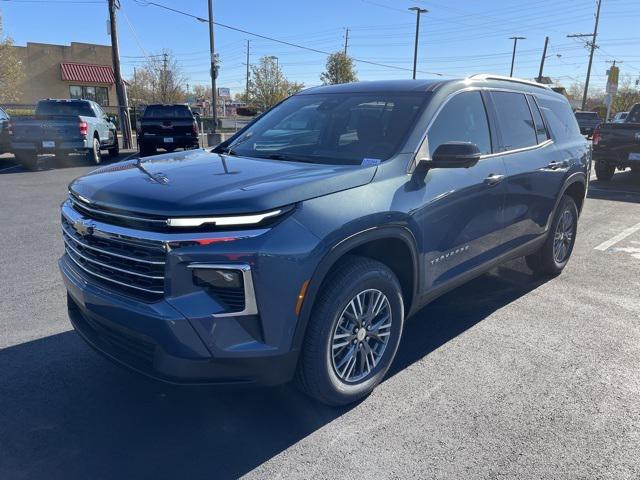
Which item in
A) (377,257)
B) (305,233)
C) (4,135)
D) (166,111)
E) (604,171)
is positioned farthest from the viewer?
(166,111)

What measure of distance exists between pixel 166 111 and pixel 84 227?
15.6 m

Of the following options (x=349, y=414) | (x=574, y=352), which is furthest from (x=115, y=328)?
(x=574, y=352)

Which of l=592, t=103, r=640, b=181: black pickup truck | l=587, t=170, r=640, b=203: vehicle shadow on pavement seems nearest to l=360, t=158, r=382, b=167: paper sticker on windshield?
l=587, t=170, r=640, b=203: vehicle shadow on pavement

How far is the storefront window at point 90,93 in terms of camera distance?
42594mm

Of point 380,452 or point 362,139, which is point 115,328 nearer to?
point 380,452

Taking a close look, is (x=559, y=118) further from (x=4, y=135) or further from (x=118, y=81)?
(x=118, y=81)

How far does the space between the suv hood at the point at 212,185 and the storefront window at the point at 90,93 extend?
44285 millimetres

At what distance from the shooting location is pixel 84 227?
277cm

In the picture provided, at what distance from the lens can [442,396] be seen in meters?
3.24

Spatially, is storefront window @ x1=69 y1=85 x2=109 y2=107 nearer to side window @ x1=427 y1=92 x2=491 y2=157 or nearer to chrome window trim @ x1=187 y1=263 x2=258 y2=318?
side window @ x1=427 y1=92 x2=491 y2=157

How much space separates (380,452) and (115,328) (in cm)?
148

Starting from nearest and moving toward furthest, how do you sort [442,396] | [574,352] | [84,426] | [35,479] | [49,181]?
[35,479]
[84,426]
[442,396]
[574,352]
[49,181]

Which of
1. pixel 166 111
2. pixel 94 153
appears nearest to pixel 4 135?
pixel 94 153

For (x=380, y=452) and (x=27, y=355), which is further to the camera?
(x=27, y=355)
